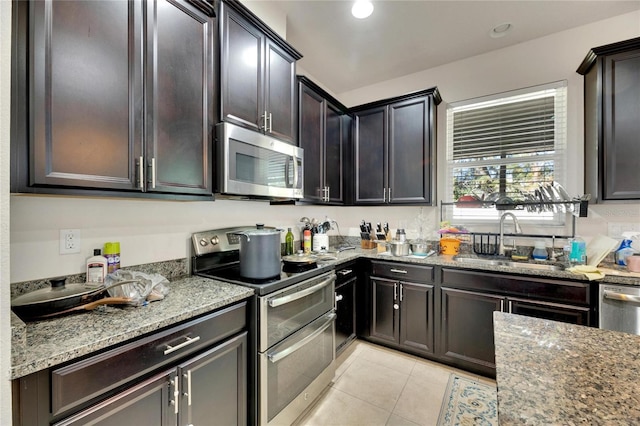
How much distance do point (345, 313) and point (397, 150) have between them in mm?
1820

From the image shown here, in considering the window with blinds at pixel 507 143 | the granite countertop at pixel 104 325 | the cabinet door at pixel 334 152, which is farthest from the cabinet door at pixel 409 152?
the granite countertop at pixel 104 325

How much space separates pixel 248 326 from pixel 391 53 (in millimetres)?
2852

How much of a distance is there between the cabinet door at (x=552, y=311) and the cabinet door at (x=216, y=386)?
6.75ft

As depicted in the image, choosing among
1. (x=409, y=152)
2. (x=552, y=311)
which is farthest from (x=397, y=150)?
(x=552, y=311)

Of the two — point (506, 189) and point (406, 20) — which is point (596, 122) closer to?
point (506, 189)

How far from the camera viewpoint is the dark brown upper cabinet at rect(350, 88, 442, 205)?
269 cm

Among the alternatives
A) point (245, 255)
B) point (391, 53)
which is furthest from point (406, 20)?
point (245, 255)

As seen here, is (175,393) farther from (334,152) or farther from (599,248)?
(599,248)

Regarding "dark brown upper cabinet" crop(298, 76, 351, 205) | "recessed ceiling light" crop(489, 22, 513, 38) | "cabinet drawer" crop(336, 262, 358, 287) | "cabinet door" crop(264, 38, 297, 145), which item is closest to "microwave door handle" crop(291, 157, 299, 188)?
"cabinet door" crop(264, 38, 297, 145)

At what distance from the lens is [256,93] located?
1776 mm

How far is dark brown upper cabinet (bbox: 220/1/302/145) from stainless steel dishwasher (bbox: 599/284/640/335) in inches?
97.8

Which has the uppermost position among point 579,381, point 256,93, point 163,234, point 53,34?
point 256,93

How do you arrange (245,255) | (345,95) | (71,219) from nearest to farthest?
(71,219)
(245,255)
(345,95)

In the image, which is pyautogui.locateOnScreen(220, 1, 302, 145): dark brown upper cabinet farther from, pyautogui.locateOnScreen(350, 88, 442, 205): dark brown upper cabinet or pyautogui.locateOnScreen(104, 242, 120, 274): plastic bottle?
pyautogui.locateOnScreen(350, 88, 442, 205): dark brown upper cabinet
